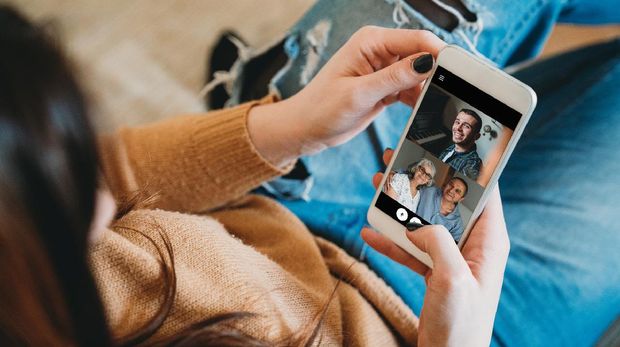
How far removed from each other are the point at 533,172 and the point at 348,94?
301mm

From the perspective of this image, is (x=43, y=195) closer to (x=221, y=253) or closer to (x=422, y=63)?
(x=221, y=253)

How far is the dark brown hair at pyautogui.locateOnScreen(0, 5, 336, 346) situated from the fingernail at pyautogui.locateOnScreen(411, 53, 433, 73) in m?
0.30

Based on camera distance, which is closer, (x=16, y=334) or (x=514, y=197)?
(x=16, y=334)

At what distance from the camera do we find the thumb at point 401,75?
0.52m

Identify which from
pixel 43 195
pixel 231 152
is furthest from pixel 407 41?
pixel 43 195

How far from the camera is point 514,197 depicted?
710 millimetres

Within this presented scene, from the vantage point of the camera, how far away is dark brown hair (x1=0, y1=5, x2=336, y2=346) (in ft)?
1.06

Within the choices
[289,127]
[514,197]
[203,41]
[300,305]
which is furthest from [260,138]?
[203,41]

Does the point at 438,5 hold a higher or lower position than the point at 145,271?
higher

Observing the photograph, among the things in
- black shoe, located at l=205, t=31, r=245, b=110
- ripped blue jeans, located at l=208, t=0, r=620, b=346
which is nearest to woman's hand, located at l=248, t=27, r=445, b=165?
ripped blue jeans, located at l=208, t=0, r=620, b=346

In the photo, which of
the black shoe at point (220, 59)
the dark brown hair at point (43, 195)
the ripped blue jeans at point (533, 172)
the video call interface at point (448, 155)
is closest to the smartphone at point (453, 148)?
the video call interface at point (448, 155)

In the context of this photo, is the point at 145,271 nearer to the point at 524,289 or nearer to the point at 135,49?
the point at 524,289

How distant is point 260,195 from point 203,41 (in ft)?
1.94

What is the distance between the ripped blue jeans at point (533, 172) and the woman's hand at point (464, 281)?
5.0 inches
